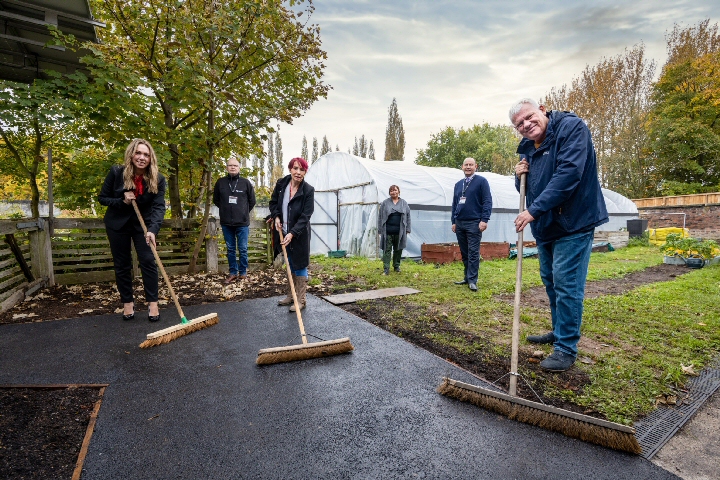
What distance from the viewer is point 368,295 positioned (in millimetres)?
5434

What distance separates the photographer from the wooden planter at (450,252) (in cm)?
956

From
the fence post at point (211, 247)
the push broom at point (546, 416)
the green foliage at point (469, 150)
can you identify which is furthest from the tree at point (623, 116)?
the push broom at point (546, 416)

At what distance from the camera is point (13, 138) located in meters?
5.93

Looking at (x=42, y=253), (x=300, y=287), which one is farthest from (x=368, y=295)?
(x=42, y=253)

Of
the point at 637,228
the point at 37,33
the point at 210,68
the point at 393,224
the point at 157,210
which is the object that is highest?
the point at 37,33

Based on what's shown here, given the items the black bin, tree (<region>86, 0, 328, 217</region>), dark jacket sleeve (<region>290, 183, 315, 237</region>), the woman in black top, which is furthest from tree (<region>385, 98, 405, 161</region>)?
dark jacket sleeve (<region>290, 183, 315, 237</region>)

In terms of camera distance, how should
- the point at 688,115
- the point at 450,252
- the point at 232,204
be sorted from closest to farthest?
1. the point at 232,204
2. the point at 450,252
3. the point at 688,115

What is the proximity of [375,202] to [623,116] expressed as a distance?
24411mm

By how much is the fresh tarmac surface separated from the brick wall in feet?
73.8

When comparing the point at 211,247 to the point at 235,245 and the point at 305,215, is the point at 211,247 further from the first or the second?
the point at 305,215

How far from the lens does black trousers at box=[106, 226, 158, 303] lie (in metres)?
3.86

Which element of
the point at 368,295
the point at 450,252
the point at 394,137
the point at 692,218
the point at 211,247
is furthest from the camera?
the point at 394,137

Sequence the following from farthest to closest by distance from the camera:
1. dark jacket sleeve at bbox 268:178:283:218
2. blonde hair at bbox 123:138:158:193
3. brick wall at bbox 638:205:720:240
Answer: brick wall at bbox 638:205:720:240 → dark jacket sleeve at bbox 268:178:283:218 → blonde hair at bbox 123:138:158:193

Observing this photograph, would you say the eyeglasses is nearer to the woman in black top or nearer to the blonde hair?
Answer: the blonde hair
